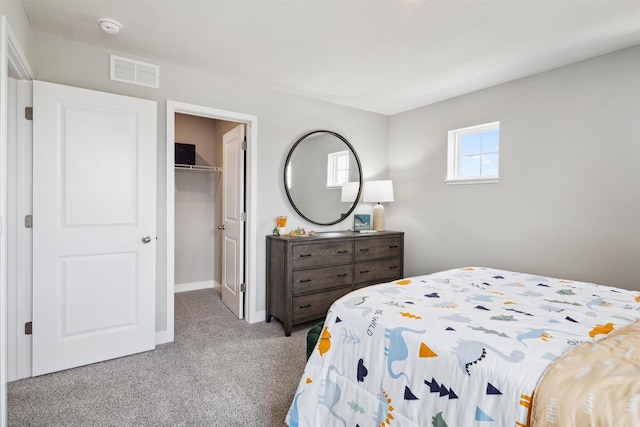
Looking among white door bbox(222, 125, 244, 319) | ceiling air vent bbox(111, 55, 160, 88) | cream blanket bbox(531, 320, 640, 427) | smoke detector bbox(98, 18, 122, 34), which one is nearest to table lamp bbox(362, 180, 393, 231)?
white door bbox(222, 125, 244, 319)

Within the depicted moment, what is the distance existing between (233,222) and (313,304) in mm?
1273

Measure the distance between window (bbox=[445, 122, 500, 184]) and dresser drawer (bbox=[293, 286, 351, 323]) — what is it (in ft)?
5.88

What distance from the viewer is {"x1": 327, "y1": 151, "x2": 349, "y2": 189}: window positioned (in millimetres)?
3867

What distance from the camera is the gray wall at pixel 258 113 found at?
2502 mm

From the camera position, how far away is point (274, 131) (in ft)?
11.3

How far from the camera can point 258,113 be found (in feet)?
11.0

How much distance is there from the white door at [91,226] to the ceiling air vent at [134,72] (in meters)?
0.23

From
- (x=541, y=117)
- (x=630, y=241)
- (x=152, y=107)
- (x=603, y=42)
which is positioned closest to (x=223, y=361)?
(x=152, y=107)

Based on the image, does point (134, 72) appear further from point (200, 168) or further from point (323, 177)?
point (323, 177)

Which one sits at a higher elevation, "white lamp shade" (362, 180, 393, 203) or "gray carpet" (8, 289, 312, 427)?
"white lamp shade" (362, 180, 393, 203)

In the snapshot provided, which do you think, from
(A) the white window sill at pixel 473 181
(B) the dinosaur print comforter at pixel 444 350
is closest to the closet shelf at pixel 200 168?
(A) the white window sill at pixel 473 181

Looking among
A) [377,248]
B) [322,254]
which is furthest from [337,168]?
[322,254]

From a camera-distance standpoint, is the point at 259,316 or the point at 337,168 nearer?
the point at 259,316

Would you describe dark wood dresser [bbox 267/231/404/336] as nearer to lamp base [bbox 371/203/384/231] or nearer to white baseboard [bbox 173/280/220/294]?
lamp base [bbox 371/203/384/231]
